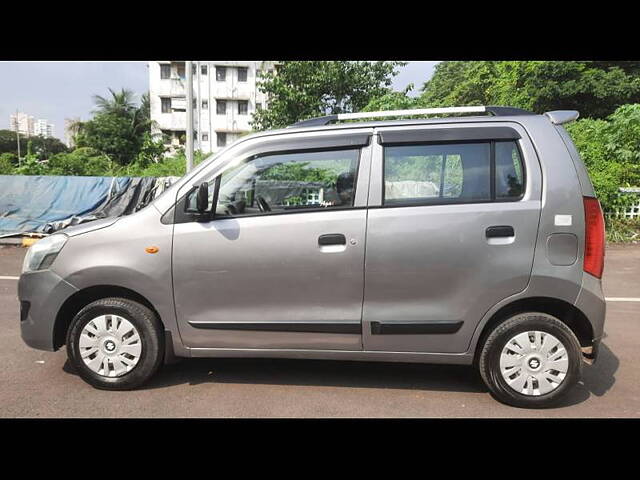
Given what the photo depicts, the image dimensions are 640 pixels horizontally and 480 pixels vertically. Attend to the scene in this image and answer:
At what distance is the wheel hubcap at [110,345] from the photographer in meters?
3.41

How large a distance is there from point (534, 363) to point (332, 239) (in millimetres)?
1655

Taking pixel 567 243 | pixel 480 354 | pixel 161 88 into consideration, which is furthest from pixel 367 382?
pixel 161 88

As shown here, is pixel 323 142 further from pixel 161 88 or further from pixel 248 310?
pixel 161 88

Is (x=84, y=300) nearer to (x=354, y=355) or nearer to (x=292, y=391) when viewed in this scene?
(x=292, y=391)

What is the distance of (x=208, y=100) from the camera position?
126 feet

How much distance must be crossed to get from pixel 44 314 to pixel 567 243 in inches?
150

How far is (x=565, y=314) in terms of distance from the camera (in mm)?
3275

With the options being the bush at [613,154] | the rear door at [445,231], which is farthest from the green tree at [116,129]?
the rear door at [445,231]

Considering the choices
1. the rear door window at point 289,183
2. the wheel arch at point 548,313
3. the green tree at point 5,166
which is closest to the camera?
the wheel arch at point 548,313

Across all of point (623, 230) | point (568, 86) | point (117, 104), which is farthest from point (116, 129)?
point (623, 230)

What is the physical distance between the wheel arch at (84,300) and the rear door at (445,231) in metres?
1.71

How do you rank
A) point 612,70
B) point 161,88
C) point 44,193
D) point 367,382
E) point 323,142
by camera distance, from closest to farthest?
1. point 323,142
2. point 367,382
3. point 44,193
4. point 612,70
5. point 161,88

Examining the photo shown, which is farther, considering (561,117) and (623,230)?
(623,230)

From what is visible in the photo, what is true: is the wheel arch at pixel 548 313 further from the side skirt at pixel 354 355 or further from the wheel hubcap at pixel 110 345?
the wheel hubcap at pixel 110 345
